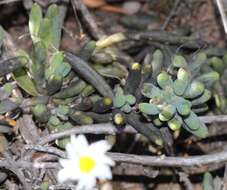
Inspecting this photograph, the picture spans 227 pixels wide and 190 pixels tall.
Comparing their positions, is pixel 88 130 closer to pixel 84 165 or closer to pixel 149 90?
pixel 149 90

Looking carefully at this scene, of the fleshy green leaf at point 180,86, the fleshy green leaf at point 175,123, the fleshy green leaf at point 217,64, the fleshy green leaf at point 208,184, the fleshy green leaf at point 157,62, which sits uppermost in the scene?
the fleshy green leaf at point 180,86

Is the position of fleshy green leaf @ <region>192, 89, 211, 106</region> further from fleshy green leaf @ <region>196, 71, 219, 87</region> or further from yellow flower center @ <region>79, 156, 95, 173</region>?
yellow flower center @ <region>79, 156, 95, 173</region>

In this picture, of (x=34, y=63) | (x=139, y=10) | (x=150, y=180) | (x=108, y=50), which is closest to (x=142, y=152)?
(x=150, y=180)

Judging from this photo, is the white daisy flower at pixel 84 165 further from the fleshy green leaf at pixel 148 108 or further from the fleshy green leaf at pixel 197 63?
the fleshy green leaf at pixel 197 63

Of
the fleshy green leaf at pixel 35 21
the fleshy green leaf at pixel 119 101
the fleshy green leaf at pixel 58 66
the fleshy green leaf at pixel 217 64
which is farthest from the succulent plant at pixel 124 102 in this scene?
the fleshy green leaf at pixel 217 64

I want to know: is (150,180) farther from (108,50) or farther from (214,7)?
(214,7)

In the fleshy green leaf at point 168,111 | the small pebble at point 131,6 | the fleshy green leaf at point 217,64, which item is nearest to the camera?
the fleshy green leaf at point 168,111
